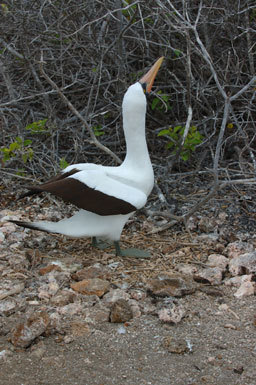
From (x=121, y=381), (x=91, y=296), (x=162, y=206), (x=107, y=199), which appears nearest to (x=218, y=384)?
(x=121, y=381)

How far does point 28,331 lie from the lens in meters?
2.51

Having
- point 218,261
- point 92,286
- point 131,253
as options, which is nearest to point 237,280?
point 218,261

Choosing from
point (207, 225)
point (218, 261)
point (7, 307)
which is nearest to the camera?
point (7, 307)

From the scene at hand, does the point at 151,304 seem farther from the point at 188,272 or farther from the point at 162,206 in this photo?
the point at 162,206

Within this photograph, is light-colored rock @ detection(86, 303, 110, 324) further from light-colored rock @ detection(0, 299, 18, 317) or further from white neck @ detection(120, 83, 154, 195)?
white neck @ detection(120, 83, 154, 195)

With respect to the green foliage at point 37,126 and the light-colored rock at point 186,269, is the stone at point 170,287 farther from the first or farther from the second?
the green foliage at point 37,126

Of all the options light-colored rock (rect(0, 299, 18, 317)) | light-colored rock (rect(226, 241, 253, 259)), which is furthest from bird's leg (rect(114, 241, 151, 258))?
light-colored rock (rect(0, 299, 18, 317))

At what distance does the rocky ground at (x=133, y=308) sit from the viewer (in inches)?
93.2

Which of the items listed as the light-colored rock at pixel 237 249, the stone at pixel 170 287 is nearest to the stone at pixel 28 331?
the stone at pixel 170 287

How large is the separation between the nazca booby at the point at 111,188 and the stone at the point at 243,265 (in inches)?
26.4

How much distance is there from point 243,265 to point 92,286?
3.04 ft

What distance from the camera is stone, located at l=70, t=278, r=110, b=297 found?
2.95 meters

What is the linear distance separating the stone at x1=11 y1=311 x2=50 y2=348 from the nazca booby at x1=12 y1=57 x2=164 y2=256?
2.78ft

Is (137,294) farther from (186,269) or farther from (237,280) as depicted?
(237,280)
